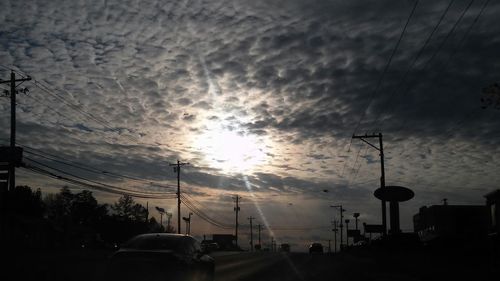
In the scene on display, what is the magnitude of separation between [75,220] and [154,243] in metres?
119

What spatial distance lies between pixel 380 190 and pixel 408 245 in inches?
384

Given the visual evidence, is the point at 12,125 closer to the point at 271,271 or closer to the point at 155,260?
the point at 271,271

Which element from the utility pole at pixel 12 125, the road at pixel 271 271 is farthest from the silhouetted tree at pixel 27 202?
the road at pixel 271 271

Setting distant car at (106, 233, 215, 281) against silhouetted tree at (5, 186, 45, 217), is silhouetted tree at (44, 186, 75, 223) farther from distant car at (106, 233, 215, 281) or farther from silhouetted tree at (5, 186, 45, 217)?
distant car at (106, 233, 215, 281)

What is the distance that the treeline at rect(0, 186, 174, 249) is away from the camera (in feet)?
254

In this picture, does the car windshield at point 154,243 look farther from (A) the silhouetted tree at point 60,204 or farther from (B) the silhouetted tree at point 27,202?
(A) the silhouetted tree at point 60,204

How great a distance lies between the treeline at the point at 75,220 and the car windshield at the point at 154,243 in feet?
201

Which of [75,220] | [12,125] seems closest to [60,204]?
[75,220]

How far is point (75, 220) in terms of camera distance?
124875mm

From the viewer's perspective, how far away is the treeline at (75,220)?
7756cm

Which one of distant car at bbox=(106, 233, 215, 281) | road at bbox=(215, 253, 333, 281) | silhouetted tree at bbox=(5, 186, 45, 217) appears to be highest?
silhouetted tree at bbox=(5, 186, 45, 217)

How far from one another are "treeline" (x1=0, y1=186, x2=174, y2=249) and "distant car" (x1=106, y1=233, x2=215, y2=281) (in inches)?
2414

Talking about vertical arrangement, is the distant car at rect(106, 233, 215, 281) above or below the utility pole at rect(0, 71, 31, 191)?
below

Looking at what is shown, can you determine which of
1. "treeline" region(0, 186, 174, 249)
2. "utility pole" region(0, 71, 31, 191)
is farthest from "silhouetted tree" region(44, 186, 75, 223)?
"utility pole" region(0, 71, 31, 191)
